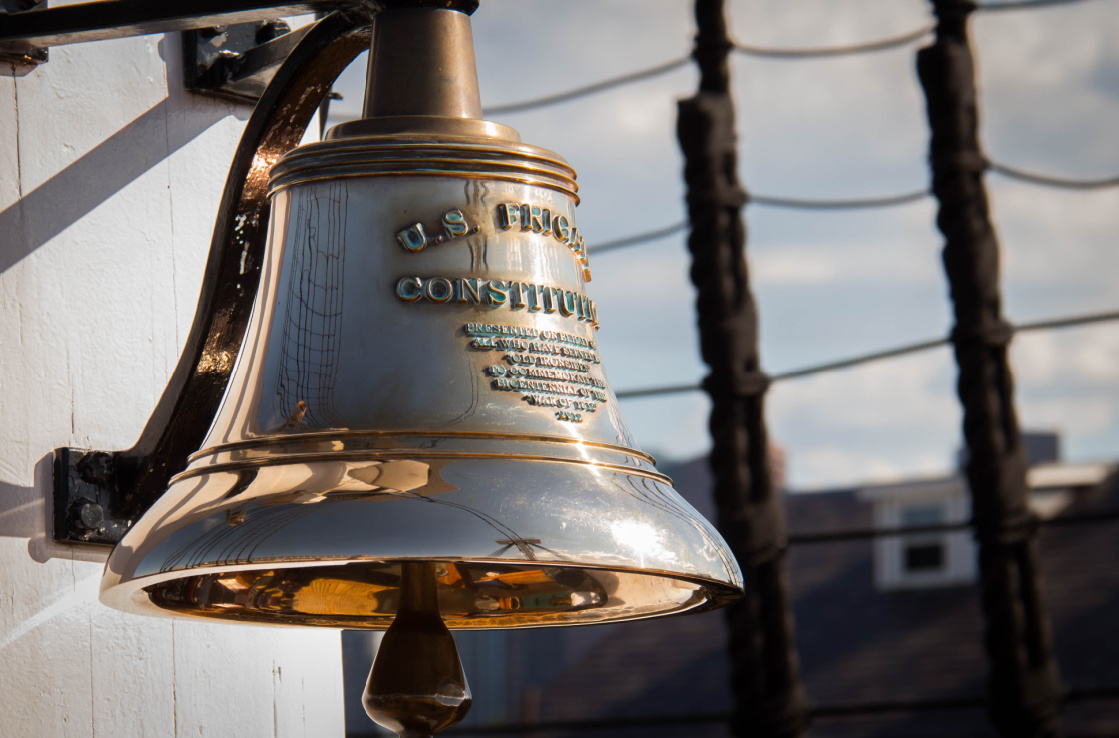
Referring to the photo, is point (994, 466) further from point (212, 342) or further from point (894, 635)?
point (894, 635)

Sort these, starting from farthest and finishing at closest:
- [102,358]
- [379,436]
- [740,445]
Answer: [740,445], [102,358], [379,436]

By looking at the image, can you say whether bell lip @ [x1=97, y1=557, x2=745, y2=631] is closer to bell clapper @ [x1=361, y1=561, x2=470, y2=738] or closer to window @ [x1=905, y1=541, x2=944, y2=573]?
bell clapper @ [x1=361, y1=561, x2=470, y2=738]

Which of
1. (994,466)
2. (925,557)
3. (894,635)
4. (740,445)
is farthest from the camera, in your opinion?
(925,557)

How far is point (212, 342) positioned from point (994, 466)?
3097mm

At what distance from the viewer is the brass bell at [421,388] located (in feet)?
3.83

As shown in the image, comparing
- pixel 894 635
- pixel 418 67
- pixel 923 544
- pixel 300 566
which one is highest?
pixel 418 67

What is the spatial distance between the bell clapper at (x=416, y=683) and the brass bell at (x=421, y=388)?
0.08 m

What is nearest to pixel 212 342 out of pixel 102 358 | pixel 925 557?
pixel 102 358

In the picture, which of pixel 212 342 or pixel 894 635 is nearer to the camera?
pixel 212 342

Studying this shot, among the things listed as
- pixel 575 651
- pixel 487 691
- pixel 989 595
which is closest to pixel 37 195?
pixel 989 595

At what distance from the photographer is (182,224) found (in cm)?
183

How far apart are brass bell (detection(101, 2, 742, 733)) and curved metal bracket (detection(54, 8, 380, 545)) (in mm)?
169

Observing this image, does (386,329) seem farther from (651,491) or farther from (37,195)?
(37,195)

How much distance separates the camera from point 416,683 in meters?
1.31
